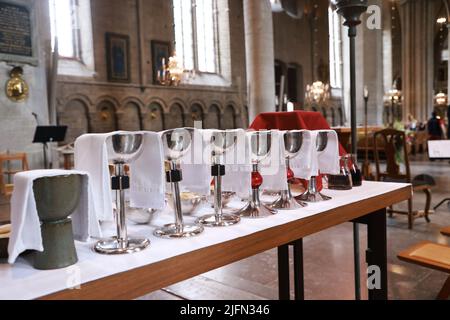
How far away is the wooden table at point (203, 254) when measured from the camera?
3.00ft

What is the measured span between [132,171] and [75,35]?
12.4m

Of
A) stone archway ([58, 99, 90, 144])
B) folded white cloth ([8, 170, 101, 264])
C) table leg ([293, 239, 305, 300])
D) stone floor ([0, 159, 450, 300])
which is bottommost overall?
stone floor ([0, 159, 450, 300])

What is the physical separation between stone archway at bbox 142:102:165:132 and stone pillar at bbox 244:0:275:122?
4780 millimetres

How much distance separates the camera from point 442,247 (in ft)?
8.38

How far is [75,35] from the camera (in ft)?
40.6

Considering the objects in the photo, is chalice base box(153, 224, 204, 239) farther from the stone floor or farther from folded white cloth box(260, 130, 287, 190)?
the stone floor

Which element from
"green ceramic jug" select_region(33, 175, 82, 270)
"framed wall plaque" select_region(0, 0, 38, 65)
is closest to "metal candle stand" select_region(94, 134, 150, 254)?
"green ceramic jug" select_region(33, 175, 82, 270)

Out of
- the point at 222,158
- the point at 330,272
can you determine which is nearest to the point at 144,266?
the point at 222,158

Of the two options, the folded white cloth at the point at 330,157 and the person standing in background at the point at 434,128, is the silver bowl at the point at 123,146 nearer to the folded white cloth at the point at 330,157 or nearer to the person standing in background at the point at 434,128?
the folded white cloth at the point at 330,157

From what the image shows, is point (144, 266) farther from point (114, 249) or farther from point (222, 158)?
point (222, 158)

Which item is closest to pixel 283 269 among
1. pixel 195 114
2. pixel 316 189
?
pixel 316 189

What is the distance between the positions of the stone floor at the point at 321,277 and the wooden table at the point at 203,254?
1388mm

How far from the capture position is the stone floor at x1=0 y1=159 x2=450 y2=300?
10.0ft
